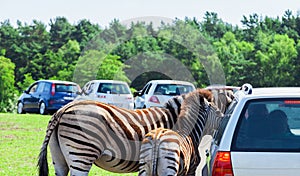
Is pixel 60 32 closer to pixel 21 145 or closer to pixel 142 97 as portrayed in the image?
pixel 142 97

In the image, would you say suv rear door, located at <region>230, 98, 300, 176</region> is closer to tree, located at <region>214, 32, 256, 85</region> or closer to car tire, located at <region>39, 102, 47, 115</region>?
car tire, located at <region>39, 102, 47, 115</region>

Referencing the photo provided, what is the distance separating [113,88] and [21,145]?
37.5 ft

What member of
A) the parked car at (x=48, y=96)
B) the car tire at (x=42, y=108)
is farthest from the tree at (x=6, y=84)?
the car tire at (x=42, y=108)

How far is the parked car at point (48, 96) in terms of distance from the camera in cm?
2806

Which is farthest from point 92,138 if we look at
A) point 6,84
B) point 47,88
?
point 6,84

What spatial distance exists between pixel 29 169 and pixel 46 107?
673 inches

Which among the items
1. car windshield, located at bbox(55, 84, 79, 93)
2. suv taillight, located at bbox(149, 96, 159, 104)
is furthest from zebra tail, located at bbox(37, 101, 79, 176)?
car windshield, located at bbox(55, 84, 79, 93)

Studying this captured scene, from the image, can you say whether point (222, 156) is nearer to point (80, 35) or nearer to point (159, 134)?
point (159, 134)

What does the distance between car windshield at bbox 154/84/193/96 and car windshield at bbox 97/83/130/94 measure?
2.64 metres

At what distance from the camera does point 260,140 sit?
5.63m

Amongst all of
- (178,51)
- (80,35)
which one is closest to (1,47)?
(80,35)

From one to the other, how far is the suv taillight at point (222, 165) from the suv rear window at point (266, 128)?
0.11 meters

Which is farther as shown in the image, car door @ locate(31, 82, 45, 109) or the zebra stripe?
car door @ locate(31, 82, 45, 109)

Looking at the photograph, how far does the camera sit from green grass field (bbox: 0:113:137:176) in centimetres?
1152
